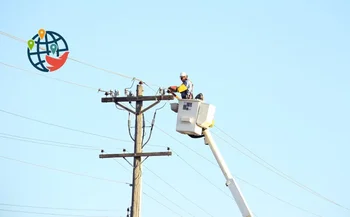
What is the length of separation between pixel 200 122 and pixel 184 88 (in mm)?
1061

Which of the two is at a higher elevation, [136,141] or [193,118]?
[136,141]

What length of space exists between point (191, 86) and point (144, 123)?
6098mm

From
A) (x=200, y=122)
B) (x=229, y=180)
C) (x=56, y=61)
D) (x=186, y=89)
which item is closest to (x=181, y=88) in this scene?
(x=186, y=89)

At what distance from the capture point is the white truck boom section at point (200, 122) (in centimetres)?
3622

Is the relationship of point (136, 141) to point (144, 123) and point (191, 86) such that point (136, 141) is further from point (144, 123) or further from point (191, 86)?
point (191, 86)

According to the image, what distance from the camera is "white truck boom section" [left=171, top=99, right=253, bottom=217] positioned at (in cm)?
3622

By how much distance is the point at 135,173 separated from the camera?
4175 cm

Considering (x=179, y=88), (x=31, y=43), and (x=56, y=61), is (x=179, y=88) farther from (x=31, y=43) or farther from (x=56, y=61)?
(x=31, y=43)

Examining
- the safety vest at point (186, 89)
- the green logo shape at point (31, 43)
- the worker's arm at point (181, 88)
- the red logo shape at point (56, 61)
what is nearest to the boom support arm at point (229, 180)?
the safety vest at point (186, 89)

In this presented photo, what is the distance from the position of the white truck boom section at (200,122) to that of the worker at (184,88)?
228 millimetres

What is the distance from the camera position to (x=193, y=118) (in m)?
36.2

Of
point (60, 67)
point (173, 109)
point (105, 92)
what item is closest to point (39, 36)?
point (60, 67)

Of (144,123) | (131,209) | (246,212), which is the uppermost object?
(144,123)

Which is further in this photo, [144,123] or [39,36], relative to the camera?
[144,123]
